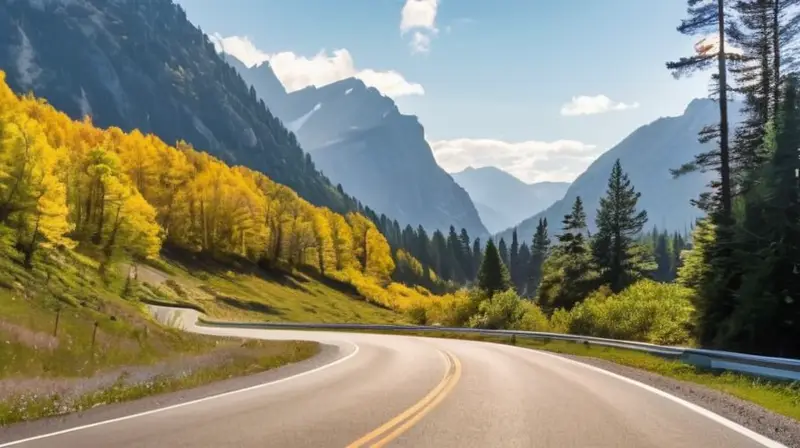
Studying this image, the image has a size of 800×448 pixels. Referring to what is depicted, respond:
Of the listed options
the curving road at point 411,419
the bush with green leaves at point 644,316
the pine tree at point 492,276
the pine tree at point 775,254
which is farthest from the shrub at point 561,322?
the curving road at point 411,419

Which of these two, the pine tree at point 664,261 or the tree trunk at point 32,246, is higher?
the pine tree at point 664,261

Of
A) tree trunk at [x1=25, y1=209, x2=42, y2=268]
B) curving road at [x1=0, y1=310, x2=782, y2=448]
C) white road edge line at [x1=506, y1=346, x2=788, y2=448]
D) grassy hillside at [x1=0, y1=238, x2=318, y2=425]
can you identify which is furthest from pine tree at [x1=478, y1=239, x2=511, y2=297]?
curving road at [x1=0, y1=310, x2=782, y2=448]

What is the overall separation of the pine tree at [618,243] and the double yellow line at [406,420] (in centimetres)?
4290

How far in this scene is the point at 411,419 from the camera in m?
9.64

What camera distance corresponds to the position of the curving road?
8055mm

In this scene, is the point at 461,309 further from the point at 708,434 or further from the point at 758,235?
the point at 708,434

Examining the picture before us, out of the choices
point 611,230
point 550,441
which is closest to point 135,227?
point 611,230


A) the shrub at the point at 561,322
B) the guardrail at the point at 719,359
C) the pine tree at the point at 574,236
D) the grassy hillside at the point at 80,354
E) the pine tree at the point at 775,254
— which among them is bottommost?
the grassy hillside at the point at 80,354

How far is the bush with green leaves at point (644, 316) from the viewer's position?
2869 cm

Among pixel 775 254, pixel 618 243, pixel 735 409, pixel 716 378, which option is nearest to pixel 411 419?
pixel 735 409

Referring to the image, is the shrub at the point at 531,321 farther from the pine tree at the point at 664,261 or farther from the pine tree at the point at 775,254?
the pine tree at the point at 664,261

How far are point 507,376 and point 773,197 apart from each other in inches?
458

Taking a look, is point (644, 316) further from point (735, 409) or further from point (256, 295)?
point (256, 295)

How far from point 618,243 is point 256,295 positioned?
51.2m
